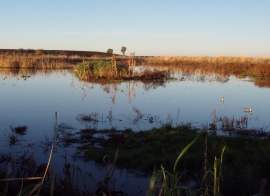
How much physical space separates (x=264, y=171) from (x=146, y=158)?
197cm

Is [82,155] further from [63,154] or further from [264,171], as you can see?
[264,171]

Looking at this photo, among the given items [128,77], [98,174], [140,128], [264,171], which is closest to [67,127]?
[140,128]

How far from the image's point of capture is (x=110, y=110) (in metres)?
10.6

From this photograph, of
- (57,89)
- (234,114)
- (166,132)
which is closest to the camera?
(166,132)

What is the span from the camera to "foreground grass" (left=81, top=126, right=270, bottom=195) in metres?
4.93

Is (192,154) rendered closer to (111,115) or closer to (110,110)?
(111,115)

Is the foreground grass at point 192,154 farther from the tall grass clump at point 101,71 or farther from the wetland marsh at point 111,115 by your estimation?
the tall grass clump at point 101,71

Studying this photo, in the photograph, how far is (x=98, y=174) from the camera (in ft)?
18.3

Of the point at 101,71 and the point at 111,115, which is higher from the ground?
the point at 101,71

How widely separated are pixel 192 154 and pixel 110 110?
4.76 metres

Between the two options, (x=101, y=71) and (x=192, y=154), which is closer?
(x=192, y=154)

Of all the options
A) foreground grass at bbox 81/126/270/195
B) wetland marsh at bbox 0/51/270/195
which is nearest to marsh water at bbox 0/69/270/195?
wetland marsh at bbox 0/51/270/195

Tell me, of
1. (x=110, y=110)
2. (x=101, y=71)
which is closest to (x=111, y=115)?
(x=110, y=110)

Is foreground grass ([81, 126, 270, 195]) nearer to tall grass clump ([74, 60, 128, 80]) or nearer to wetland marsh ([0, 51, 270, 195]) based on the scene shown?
wetland marsh ([0, 51, 270, 195])
